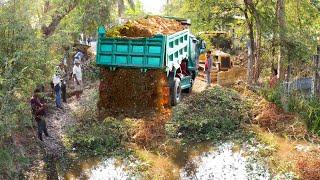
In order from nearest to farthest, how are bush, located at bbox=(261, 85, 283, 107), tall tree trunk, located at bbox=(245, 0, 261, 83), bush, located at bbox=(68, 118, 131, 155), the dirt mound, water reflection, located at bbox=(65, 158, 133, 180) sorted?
water reflection, located at bbox=(65, 158, 133, 180)
bush, located at bbox=(68, 118, 131, 155)
the dirt mound
bush, located at bbox=(261, 85, 283, 107)
tall tree trunk, located at bbox=(245, 0, 261, 83)

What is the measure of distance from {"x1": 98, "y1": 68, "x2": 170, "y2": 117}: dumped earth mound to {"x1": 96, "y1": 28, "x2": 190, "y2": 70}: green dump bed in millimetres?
252

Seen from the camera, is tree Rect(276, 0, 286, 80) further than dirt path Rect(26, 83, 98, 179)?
Yes

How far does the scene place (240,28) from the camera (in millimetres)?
17547

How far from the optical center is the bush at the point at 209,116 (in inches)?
439

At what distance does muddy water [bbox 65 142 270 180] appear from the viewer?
9.03 meters

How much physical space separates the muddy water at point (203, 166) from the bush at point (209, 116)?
0.71 m

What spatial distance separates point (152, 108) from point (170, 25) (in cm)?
328

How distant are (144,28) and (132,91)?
69.1 inches

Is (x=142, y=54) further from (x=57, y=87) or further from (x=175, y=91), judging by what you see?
(x=57, y=87)

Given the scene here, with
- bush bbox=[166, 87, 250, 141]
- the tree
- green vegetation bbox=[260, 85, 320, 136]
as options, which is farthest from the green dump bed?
the tree

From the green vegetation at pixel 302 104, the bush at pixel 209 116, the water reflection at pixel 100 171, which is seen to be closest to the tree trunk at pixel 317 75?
the green vegetation at pixel 302 104

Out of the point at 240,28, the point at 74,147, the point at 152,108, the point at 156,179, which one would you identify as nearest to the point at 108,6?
the point at 240,28

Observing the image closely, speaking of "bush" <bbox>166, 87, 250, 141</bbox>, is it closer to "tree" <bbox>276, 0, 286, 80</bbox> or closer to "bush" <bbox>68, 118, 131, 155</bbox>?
"bush" <bbox>68, 118, 131, 155</bbox>

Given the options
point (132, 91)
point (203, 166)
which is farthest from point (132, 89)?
point (203, 166)
